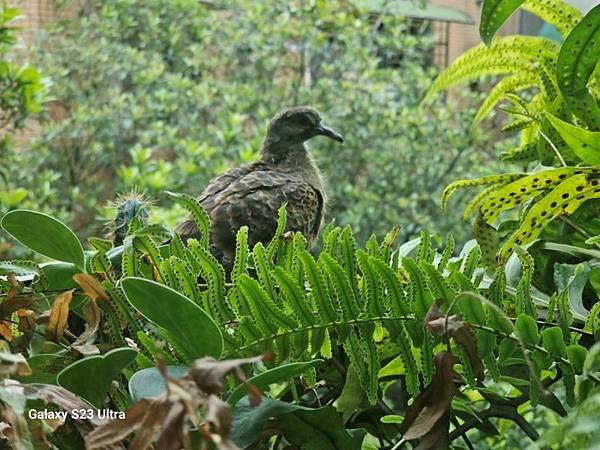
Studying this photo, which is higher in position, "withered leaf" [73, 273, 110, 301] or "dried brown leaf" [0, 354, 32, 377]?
"dried brown leaf" [0, 354, 32, 377]

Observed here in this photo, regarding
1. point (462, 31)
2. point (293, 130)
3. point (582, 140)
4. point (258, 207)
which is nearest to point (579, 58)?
point (582, 140)

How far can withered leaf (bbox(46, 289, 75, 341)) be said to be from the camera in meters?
0.41

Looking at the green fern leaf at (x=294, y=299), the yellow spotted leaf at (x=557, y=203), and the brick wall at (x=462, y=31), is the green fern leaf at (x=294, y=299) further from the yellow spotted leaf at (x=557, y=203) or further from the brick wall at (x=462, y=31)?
the brick wall at (x=462, y=31)

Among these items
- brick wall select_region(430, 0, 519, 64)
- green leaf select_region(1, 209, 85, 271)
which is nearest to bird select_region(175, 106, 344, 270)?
green leaf select_region(1, 209, 85, 271)

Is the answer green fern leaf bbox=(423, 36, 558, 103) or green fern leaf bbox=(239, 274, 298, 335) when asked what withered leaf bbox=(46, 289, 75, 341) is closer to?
green fern leaf bbox=(239, 274, 298, 335)

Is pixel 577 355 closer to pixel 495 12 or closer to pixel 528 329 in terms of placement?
pixel 528 329

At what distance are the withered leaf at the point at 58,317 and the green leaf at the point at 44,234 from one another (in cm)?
2

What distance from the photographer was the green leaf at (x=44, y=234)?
408 mm

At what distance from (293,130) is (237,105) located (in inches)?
72.0

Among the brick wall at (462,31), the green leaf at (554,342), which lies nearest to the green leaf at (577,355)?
the green leaf at (554,342)

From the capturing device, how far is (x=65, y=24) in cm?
437

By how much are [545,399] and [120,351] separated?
0.23 m

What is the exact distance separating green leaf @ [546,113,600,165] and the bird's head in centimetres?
152

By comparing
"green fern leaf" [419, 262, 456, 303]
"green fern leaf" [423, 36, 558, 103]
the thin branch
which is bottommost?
"green fern leaf" [419, 262, 456, 303]
